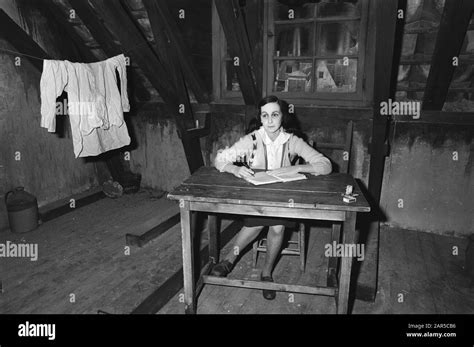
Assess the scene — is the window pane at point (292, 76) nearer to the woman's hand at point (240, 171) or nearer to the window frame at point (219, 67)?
the window frame at point (219, 67)

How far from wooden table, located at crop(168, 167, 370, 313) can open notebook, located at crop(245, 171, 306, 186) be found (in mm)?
41

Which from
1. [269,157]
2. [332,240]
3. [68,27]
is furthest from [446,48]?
[68,27]

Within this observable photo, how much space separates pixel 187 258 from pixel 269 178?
858mm

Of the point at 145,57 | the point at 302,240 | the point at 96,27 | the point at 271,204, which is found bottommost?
the point at 302,240

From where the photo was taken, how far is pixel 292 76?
4.37 m

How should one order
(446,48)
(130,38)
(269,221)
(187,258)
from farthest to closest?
(130,38) < (446,48) < (269,221) < (187,258)

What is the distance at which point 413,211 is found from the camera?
4266 mm

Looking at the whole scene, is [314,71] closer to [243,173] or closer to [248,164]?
[248,164]

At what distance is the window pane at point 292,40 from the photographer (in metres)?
4.08

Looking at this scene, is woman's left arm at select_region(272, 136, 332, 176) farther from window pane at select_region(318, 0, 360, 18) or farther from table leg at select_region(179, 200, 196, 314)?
window pane at select_region(318, 0, 360, 18)

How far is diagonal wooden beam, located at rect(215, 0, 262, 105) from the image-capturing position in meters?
3.35

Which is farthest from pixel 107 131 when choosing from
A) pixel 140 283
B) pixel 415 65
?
pixel 415 65

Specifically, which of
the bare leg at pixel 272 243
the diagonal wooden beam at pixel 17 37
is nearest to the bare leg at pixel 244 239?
the bare leg at pixel 272 243

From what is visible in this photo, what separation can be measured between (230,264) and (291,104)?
2.30m
